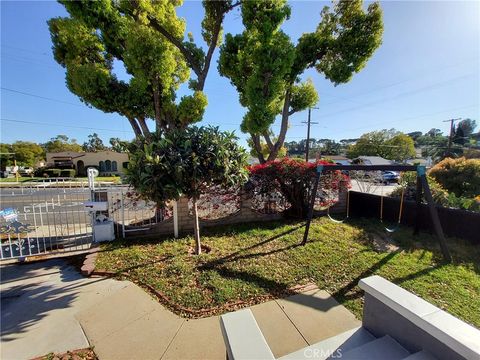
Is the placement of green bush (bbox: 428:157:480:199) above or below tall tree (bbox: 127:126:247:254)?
below

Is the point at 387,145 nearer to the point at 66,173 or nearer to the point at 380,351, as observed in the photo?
the point at 380,351

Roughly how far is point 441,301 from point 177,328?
12.0 feet

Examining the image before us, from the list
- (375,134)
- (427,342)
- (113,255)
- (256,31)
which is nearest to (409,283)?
(427,342)

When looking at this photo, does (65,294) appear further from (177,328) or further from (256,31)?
(256,31)

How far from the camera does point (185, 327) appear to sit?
2625 mm

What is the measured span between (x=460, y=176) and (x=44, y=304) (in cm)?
1150

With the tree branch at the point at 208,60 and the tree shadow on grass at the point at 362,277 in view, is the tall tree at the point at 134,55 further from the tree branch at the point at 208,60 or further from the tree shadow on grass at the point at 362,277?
the tree shadow on grass at the point at 362,277

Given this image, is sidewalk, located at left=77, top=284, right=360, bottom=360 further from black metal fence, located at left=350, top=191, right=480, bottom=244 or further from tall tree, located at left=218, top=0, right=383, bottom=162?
tall tree, located at left=218, top=0, right=383, bottom=162

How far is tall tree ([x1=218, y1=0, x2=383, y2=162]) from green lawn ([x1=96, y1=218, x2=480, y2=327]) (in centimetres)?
418

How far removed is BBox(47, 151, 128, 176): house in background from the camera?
32.3m

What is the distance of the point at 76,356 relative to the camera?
7.33 feet

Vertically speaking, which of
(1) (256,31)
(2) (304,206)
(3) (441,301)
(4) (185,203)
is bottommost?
(3) (441,301)

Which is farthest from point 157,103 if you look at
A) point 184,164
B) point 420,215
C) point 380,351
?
point 420,215

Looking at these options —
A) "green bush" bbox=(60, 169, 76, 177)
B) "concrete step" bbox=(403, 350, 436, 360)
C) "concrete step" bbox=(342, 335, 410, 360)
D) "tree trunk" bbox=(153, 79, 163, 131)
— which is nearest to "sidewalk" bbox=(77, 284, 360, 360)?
"concrete step" bbox=(342, 335, 410, 360)
